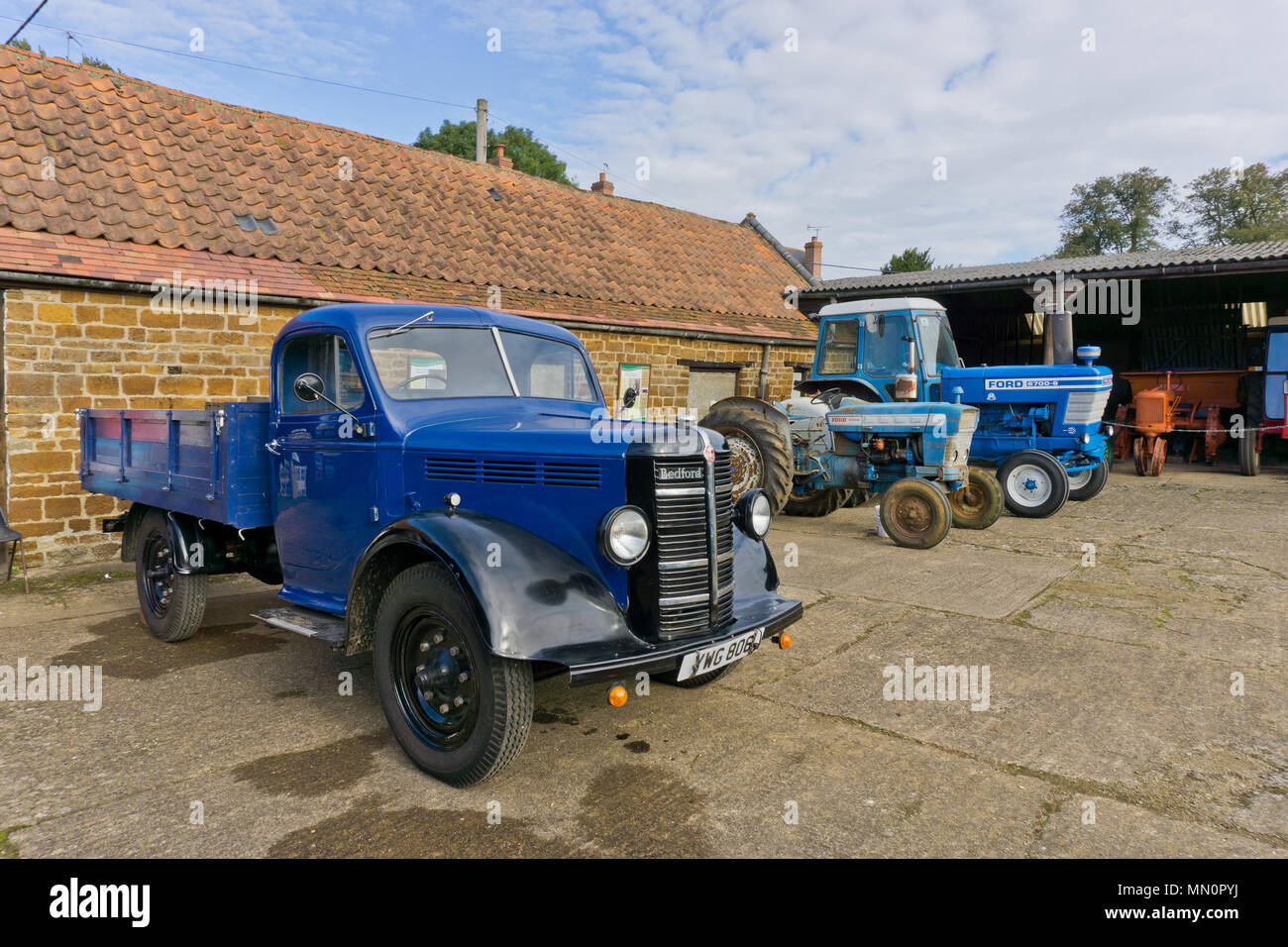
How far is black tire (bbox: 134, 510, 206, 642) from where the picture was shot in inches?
196

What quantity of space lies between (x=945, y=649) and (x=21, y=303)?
8.07 meters

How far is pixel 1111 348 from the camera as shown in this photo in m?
20.3

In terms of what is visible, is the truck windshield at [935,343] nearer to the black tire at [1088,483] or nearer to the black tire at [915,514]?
the black tire at [1088,483]

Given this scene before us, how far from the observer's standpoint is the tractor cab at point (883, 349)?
1003 centimetres

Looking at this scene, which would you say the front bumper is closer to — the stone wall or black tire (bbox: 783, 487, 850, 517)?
black tire (bbox: 783, 487, 850, 517)

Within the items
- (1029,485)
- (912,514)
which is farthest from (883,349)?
(912,514)

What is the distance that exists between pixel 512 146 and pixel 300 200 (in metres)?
31.0

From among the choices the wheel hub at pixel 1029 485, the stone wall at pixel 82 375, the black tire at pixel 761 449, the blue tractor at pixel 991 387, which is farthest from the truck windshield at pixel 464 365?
the wheel hub at pixel 1029 485

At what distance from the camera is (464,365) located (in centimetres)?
423

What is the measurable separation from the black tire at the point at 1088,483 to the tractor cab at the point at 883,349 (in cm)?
260

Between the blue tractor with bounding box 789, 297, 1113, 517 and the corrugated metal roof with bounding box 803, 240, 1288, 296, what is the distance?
5.54m

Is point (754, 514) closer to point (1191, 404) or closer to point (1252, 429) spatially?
point (1252, 429)

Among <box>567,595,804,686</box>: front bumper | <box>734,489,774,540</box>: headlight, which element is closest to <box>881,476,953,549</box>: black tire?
<box>734,489,774,540</box>: headlight
